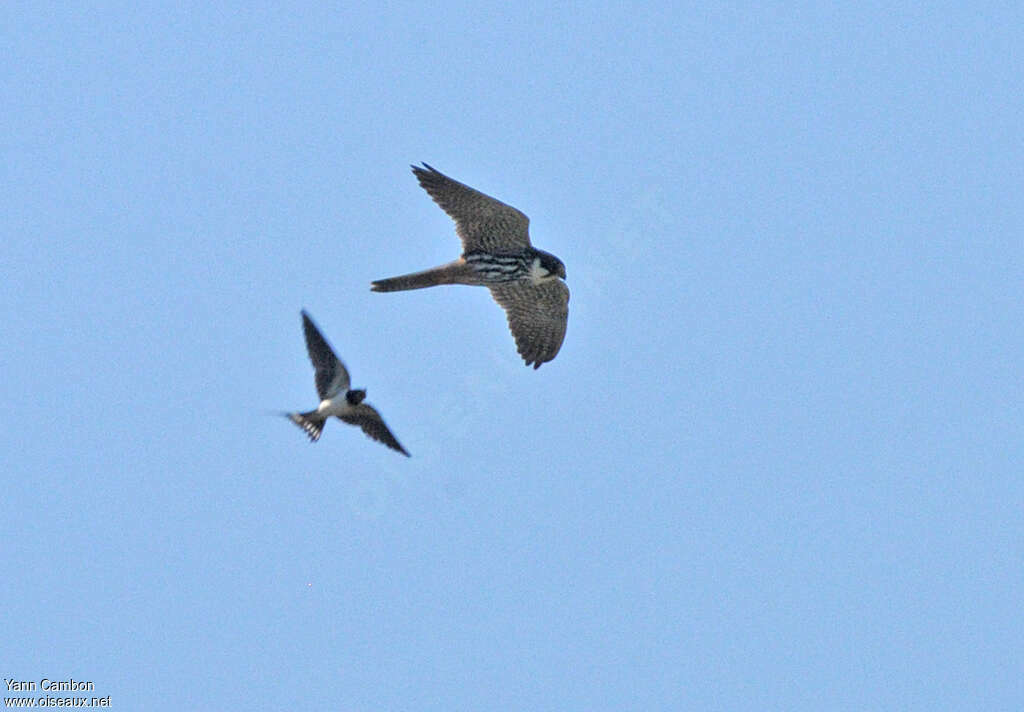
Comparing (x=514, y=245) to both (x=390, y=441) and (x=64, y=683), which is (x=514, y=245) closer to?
(x=390, y=441)

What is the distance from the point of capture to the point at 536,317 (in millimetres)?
14406

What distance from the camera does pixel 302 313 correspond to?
1280 centimetres

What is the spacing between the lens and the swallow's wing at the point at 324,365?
40.5ft

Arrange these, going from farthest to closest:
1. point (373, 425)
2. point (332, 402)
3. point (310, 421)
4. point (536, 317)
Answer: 1. point (536, 317)
2. point (373, 425)
3. point (310, 421)
4. point (332, 402)

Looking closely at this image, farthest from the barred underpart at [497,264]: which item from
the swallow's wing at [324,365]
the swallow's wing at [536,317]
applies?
the swallow's wing at [324,365]

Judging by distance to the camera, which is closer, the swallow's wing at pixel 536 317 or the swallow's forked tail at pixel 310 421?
the swallow's forked tail at pixel 310 421

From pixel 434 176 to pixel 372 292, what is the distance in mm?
1485

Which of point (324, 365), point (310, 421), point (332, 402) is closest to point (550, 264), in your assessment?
point (324, 365)

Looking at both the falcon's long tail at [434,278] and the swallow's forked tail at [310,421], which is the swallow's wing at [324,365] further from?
the falcon's long tail at [434,278]

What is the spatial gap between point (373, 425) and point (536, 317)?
276 cm

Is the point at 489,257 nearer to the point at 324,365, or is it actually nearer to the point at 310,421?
the point at 324,365

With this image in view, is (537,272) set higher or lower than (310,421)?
higher

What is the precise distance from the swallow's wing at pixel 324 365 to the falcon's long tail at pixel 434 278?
2.83 feet

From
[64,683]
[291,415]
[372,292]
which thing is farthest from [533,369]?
[64,683]
